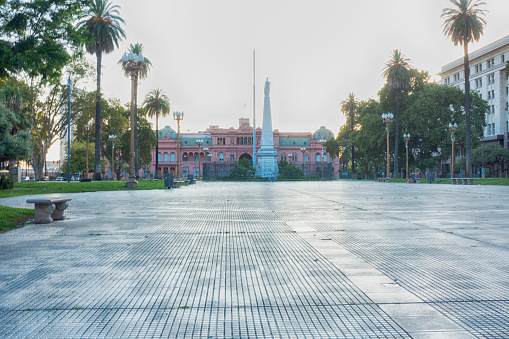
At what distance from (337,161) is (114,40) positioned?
86604 millimetres

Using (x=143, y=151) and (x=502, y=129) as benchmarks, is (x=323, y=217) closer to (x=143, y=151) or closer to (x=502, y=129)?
(x=143, y=151)

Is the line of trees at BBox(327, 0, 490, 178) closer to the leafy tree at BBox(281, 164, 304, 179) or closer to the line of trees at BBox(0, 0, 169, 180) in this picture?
the leafy tree at BBox(281, 164, 304, 179)

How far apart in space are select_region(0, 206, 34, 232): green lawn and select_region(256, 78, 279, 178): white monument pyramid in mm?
43948

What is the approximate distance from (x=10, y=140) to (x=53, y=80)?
21.7m

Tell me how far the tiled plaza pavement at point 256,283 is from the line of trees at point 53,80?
469 centimetres

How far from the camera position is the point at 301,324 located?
3078mm

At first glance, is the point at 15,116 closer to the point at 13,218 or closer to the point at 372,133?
the point at 13,218

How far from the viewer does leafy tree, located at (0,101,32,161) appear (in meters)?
28.8

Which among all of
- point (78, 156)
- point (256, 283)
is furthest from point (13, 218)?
point (78, 156)

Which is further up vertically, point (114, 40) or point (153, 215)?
point (114, 40)

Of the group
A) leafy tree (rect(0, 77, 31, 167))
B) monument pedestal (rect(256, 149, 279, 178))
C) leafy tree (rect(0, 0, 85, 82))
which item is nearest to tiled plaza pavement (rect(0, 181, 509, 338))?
leafy tree (rect(0, 0, 85, 82))

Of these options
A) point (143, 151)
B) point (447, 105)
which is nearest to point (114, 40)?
point (143, 151)

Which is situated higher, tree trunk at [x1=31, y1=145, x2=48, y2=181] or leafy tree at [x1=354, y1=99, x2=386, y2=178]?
leafy tree at [x1=354, y1=99, x2=386, y2=178]

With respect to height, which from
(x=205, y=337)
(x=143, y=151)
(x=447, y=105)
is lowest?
(x=205, y=337)
